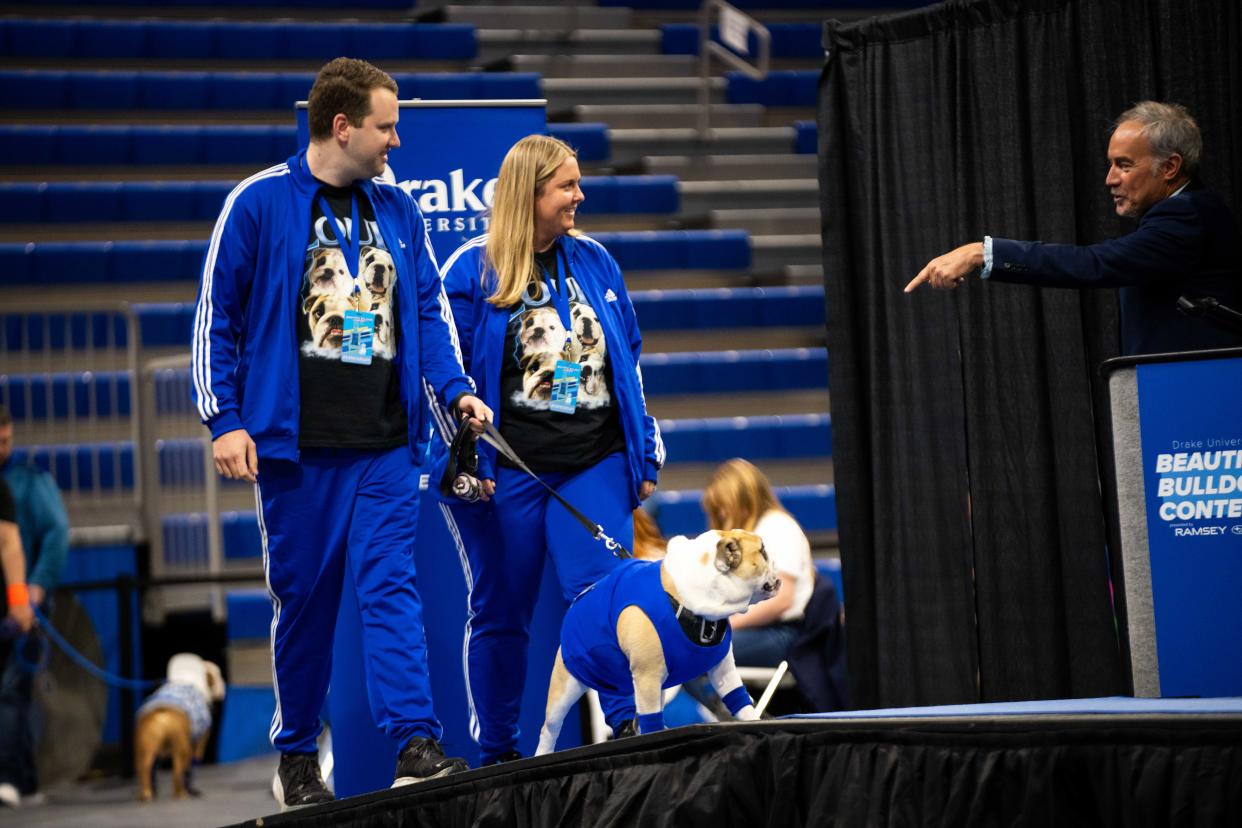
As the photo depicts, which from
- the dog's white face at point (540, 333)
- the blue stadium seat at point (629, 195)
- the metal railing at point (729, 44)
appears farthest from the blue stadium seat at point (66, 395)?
the metal railing at point (729, 44)

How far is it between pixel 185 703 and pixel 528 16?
22.2ft

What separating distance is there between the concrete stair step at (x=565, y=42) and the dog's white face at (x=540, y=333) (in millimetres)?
7446

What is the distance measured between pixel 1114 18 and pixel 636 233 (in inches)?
236

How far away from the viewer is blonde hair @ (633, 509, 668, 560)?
553 cm

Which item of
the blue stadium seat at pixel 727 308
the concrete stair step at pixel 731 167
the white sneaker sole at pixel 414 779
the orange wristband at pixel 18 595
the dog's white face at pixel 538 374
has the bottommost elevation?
the white sneaker sole at pixel 414 779

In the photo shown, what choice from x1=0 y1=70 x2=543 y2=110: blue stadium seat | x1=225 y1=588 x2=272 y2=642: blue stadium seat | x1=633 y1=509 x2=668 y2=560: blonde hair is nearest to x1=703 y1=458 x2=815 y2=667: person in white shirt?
x1=633 y1=509 x2=668 y2=560: blonde hair

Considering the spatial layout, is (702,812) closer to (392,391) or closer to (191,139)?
(392,391)

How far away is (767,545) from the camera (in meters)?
5.50

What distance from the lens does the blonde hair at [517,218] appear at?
3.84 metres

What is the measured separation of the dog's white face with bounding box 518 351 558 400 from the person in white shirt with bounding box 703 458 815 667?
6.00 feet

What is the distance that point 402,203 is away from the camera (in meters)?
3.74

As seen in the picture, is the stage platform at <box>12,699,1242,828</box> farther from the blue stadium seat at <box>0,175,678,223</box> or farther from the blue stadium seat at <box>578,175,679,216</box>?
the blue stadium seat at <box>578,175,679,216</box>

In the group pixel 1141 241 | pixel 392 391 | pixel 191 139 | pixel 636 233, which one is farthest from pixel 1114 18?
pixel 191 139

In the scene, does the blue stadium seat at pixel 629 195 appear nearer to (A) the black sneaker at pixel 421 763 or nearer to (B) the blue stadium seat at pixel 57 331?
(B) the blue stadium seat at pixel 57 331
